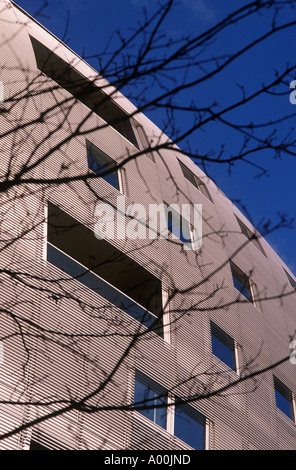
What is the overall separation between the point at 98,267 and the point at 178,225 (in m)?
4.68

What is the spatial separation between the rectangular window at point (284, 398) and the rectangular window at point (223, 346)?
2171 mm

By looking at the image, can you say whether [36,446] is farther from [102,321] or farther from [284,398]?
[284,398]

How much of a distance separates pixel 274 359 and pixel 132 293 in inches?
205

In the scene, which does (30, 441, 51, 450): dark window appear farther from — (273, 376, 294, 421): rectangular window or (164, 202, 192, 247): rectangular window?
(273, 376, 294, 421): rectangular window

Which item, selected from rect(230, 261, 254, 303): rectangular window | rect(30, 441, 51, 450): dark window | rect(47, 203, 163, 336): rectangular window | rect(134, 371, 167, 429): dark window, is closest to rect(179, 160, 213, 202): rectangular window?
rect(230, 261, 254, 303): rectangular window

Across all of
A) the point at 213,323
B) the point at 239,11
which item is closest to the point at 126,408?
the point at 239,11

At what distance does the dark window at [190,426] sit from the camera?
12.5 metres

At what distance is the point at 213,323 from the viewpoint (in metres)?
15.7

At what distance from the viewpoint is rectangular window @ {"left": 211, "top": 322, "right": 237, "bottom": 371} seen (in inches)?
605

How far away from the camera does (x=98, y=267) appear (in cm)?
1256

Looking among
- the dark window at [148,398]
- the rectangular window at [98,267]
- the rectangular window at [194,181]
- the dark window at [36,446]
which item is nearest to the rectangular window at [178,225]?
the rectangular window at [98,267]

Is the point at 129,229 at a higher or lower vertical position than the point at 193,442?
higher

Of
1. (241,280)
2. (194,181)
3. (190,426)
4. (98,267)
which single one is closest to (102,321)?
(98,267)
